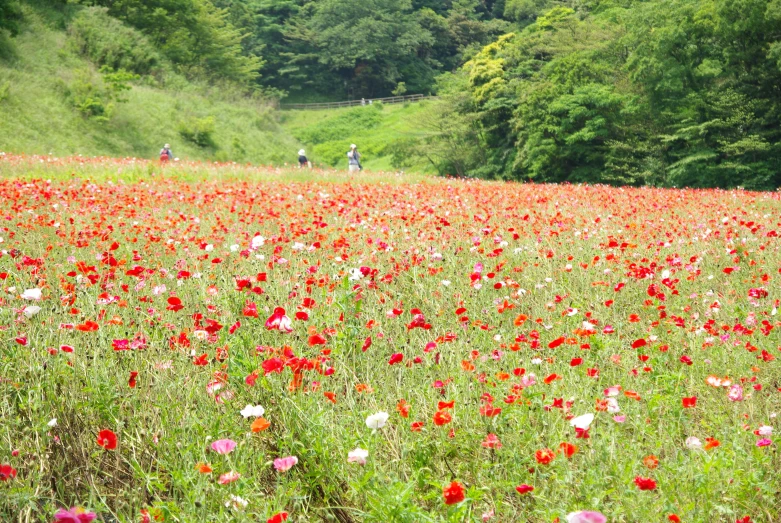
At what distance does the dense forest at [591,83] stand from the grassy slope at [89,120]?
51.8 inches

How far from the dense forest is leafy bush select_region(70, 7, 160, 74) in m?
0.07

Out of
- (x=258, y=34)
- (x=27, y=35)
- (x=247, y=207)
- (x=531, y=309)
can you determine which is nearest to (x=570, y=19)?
(x=27, y=35)

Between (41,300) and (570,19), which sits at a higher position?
(570,19)

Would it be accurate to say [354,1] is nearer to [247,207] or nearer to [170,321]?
[247,207]

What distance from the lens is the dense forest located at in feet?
68.6

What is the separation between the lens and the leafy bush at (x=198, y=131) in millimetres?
25234

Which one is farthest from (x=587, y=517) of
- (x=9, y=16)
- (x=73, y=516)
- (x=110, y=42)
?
(x=110, y=42)

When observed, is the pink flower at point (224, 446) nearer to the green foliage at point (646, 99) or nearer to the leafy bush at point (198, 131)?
the green foliage at point (646, 99)

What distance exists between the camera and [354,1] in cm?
6219

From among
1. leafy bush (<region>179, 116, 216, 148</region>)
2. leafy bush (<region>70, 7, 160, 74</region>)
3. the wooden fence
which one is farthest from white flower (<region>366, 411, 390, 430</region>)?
the wooden fence

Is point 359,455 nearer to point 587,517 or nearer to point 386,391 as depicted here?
point 587,517

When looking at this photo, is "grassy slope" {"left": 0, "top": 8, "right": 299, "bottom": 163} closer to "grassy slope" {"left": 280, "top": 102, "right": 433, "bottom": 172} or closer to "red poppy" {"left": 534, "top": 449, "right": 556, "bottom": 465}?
"grassy slope" {"left": 280, "top": 102, "right": 433, "bottom": 172}

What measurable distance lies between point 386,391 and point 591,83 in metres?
25.1

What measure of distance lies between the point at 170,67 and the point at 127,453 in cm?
3408
